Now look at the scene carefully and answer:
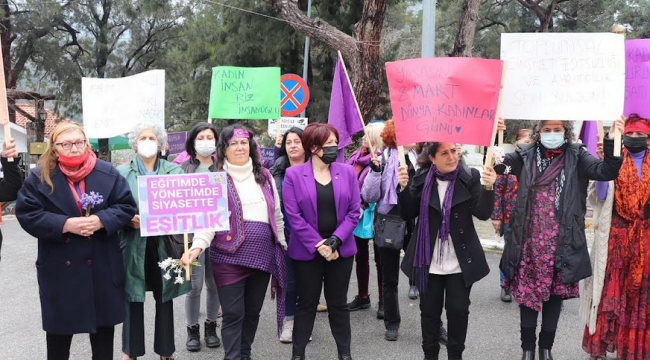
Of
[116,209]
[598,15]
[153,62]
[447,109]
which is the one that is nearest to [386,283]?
[447,109]

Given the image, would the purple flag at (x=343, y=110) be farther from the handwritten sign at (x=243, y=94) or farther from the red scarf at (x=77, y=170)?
the red scarf at (x=77, y=170)

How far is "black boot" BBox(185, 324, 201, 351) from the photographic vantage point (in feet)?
15.5

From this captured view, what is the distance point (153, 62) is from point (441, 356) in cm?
2761

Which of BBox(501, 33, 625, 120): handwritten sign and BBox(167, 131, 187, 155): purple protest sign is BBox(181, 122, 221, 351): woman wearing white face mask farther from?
BBox(167, 131, 187, 155): purple protest sign

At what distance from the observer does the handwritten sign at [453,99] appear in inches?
140

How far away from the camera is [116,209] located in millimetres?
3549

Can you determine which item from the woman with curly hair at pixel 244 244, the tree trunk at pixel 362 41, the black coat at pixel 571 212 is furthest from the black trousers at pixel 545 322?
the tree trunk at pixel 362 41

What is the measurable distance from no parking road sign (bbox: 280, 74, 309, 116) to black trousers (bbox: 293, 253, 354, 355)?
5.75m

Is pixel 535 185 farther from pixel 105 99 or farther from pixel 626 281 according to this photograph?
pixel 105 99

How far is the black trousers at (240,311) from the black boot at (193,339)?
2.16 ft

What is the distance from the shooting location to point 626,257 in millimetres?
4098

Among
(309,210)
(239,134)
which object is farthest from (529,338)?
(239,134)

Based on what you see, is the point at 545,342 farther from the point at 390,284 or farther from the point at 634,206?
the point at 390,284

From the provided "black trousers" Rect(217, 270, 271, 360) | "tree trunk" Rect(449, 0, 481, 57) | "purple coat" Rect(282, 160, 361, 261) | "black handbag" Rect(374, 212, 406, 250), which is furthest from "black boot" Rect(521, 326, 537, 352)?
"tree trunk" Rect(449, 0, 481, 57)
